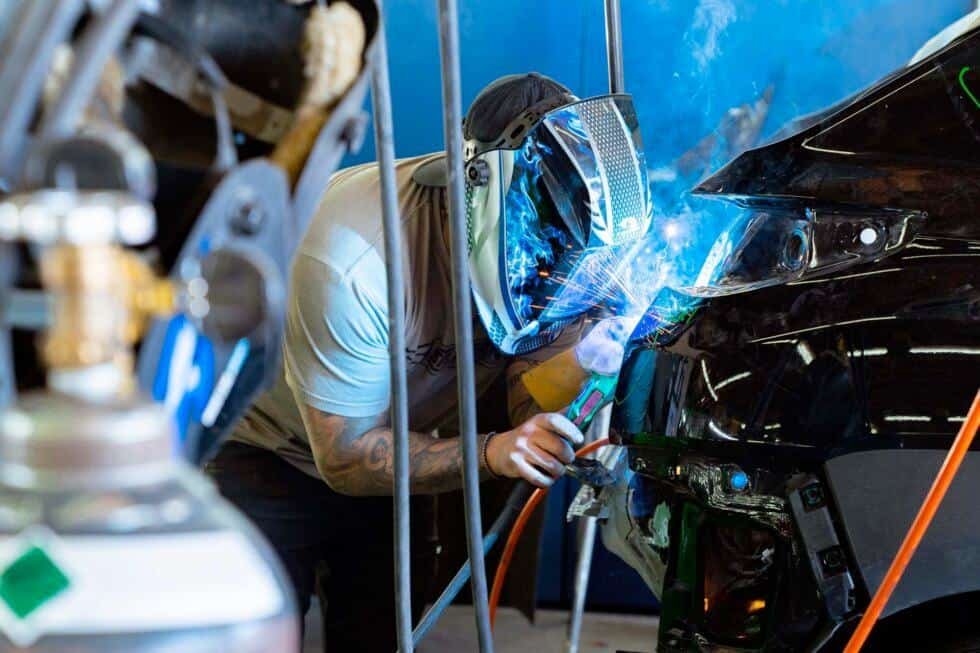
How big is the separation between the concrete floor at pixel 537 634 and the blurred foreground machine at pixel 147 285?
3.08 m

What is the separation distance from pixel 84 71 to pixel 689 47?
3.35m

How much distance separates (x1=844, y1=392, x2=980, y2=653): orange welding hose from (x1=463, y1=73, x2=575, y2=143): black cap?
3.63 ft

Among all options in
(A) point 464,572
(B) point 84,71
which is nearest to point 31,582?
(B) point 84,71

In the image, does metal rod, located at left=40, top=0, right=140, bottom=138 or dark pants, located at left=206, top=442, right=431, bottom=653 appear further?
dark pants, located at left=206, top=442, right=431, bottom=653

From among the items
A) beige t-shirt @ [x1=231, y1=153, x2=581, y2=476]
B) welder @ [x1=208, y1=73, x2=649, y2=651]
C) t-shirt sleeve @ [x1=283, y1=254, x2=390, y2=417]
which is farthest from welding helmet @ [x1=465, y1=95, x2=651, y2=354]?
t-shirt sleeve @ [x1=283, y1=254, x2=390, y2=417]

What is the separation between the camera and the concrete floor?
12.7ft

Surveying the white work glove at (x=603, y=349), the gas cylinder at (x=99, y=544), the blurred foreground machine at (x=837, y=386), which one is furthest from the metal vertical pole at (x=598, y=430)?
the gas cylinder at (x=99, y=544)

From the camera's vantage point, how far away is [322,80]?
90cm

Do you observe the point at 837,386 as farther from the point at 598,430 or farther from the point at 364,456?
the point at 598,430

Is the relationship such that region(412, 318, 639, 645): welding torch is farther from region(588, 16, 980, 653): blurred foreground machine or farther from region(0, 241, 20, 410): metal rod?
region(0, 241, 20, 410): metal rod

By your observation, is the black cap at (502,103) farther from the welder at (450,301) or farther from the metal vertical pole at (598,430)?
the metal vertical pole at (598,430)

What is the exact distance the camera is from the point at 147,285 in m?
0.67

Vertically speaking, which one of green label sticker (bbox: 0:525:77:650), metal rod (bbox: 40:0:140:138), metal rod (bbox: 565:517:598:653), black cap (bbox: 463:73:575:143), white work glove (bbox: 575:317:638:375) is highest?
black cap (bbox: 463:73:575:143)

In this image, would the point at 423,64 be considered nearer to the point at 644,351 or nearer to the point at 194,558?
the point at 644,351
